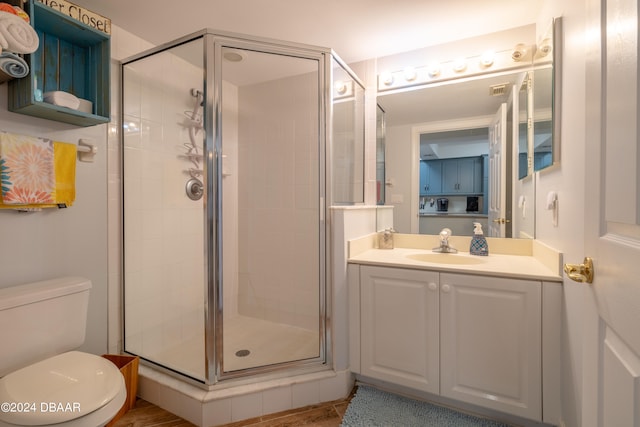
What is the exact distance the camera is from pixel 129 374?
166 centimetres

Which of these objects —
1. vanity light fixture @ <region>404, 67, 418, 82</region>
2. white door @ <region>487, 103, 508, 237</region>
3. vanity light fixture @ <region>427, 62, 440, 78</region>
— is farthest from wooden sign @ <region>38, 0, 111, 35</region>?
white door @ <region>487, 103, 508, 237</region>

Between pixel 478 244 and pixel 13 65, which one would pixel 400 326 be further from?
pixel 13 65

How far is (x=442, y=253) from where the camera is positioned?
2018 mm

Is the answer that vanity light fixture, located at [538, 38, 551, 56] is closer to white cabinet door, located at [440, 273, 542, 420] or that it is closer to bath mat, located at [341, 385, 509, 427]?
white cabinet door, located at [440, 273, 542, 420]

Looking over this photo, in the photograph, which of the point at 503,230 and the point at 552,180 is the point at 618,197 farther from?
the point at 503,230

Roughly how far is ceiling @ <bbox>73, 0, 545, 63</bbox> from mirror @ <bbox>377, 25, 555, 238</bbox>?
0.18m

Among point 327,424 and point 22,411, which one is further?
point 327,424

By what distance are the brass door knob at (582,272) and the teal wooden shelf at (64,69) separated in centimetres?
211

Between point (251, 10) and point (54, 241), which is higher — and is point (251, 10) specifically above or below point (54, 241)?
above

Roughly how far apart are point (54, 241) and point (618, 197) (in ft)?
7.45

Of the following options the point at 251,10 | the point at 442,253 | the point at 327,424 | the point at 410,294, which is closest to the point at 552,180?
the point at 442,253

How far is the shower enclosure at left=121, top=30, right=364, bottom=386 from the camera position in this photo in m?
1.66

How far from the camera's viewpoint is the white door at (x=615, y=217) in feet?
1.73

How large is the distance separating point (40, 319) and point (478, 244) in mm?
2401
